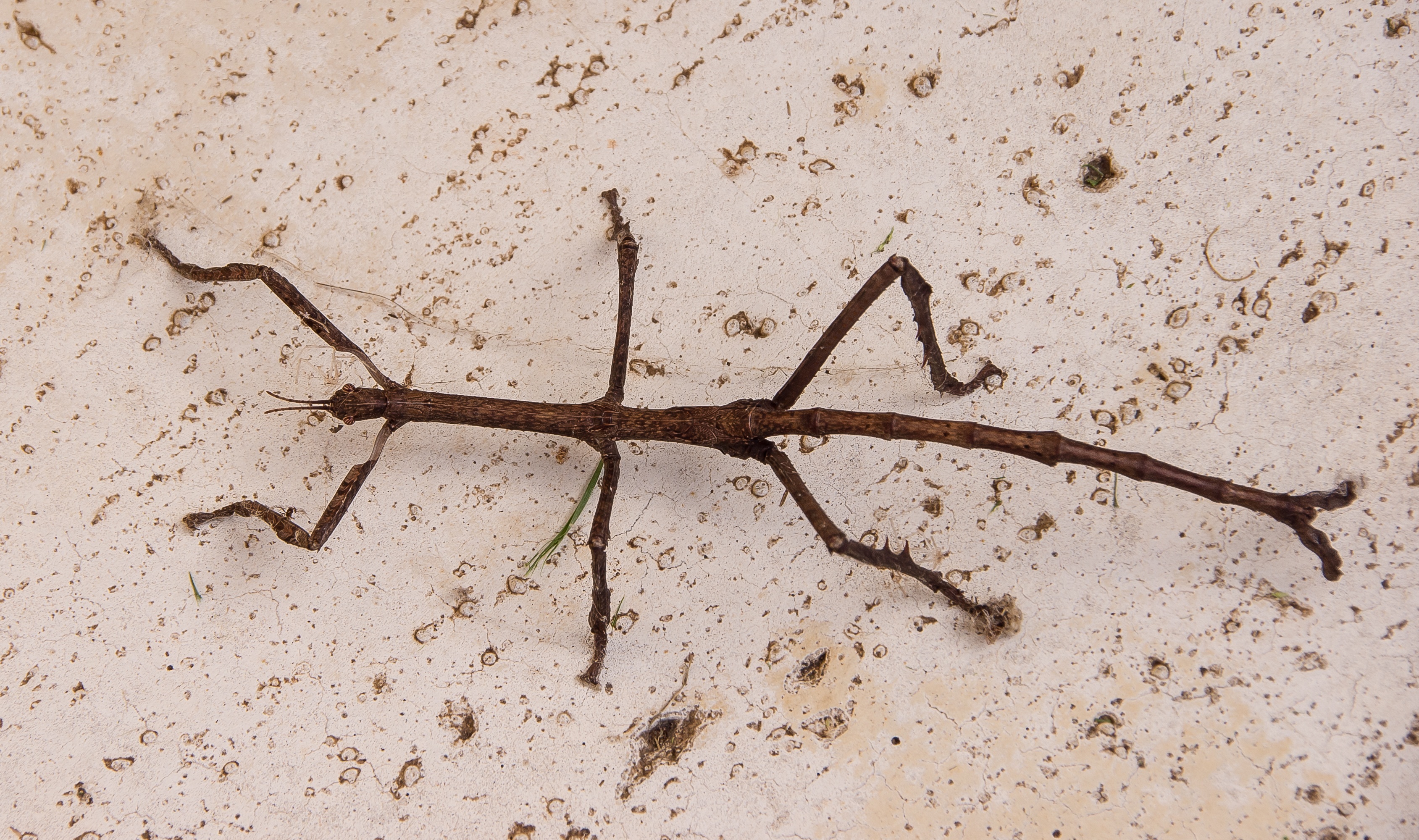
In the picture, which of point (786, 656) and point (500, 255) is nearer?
point (786, 656)

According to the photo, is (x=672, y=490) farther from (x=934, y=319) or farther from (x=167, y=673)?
(x=167, y=673)

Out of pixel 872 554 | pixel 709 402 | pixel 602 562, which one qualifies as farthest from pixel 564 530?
pixel 872 554

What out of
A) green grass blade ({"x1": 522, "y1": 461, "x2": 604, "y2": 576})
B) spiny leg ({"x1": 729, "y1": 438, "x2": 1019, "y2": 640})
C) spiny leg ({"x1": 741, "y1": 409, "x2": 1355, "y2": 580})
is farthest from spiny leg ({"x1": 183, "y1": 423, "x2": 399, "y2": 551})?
spiny leg ({"x1": 741, "y1": 409, "x2": 1355, "y2": 580})

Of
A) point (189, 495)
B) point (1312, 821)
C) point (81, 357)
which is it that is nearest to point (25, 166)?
point (81, 357)

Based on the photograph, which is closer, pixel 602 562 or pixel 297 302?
pixel 602 562

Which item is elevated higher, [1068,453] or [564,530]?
[564,530]

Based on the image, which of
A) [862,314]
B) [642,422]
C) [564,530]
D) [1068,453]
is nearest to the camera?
[1068,453]

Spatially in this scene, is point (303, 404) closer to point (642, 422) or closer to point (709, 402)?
point (642, 422)
